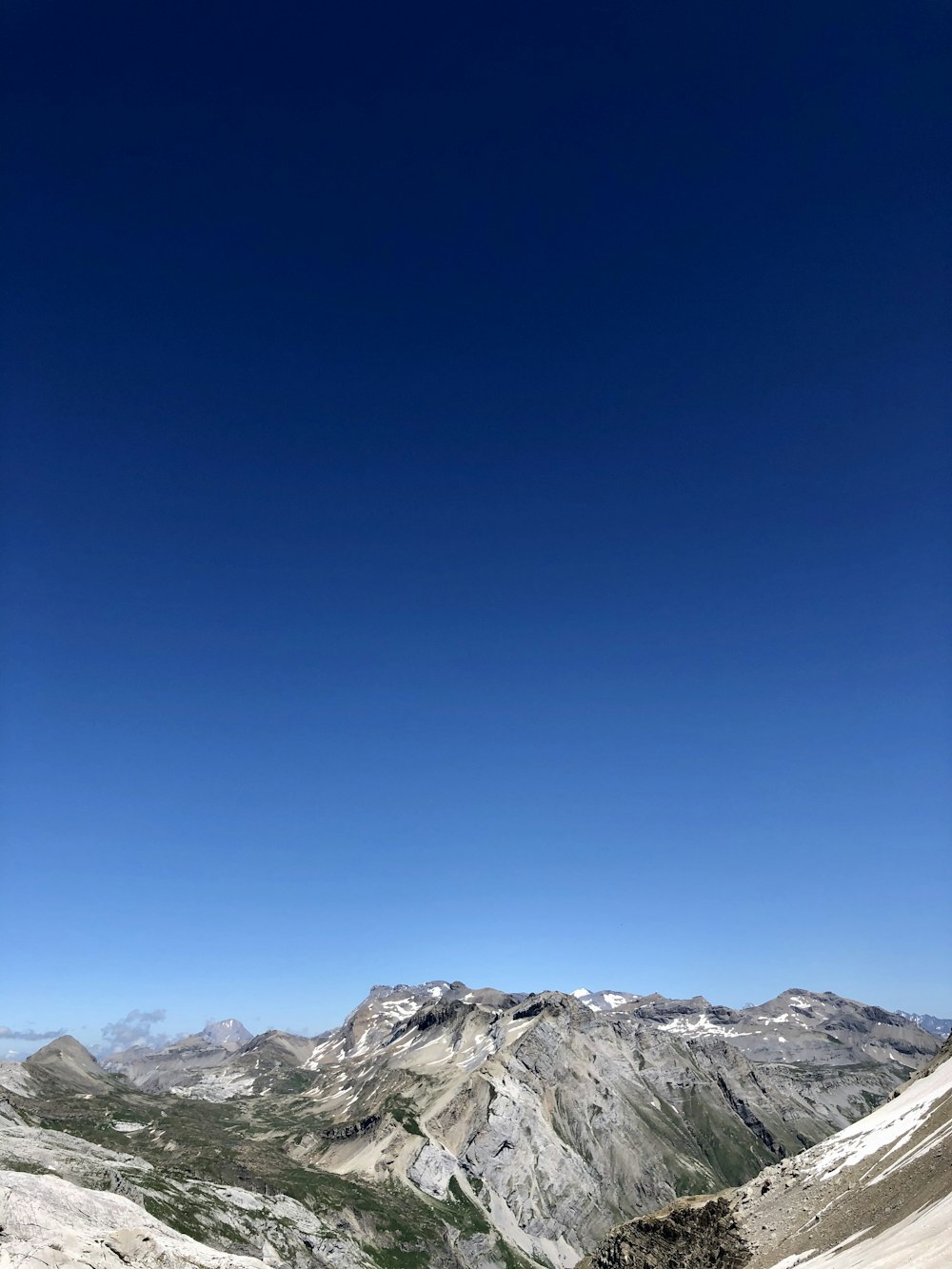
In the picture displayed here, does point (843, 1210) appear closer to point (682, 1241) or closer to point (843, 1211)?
point (843, 1211)

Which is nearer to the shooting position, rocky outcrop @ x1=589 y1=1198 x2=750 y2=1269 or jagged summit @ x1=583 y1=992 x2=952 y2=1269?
jagged summit @ x1=583 y1=992 x2=952 y2=1269

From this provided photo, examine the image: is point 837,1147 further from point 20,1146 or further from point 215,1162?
point 215,1162

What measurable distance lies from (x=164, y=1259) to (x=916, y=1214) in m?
45.2

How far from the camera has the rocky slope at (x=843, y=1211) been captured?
40.3 m

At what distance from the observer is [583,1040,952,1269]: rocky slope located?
40.3 m

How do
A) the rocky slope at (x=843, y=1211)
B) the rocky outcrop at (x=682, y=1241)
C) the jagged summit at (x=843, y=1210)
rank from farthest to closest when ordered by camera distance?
1. the rocky outcrop at (x=682, y=1241)
2. the jagged summit at (x=843, y=1210)
3. the rocky slope at (x=843, y=1211)

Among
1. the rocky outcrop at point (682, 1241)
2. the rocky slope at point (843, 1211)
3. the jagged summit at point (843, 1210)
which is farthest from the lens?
the rocky outcrop at point (682, 1241)

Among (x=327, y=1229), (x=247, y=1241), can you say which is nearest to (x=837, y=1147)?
(x=247, y=1241)

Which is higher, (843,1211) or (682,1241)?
(843,1211)

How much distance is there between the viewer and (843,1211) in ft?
161

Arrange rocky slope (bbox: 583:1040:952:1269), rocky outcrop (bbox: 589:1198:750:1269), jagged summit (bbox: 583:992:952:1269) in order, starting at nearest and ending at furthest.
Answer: rocky slope (bbox: 583:1040:952:1269) → jagged summit (bbox: 583:992:952:1269) → rocky outcrop (bbox: 589:1198:750:1269)

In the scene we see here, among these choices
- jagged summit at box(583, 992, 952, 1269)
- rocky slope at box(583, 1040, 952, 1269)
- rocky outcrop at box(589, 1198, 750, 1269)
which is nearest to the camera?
rocky slope at box(583, 1040, 952, 1269)

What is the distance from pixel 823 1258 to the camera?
1721 inches

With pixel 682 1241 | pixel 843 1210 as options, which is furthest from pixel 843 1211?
pixel 682 1241
